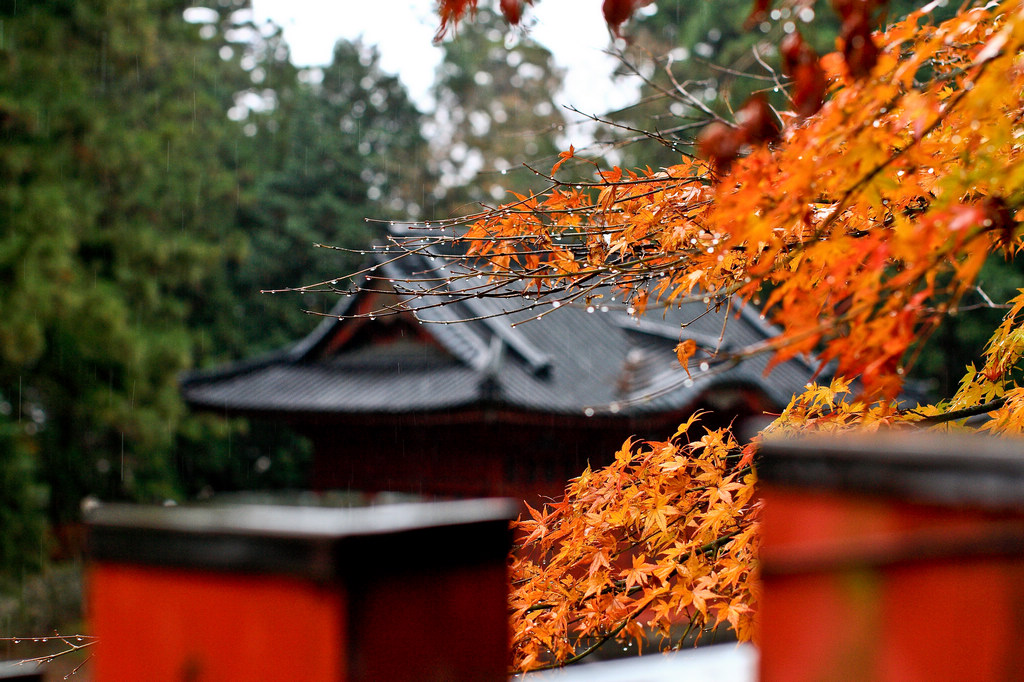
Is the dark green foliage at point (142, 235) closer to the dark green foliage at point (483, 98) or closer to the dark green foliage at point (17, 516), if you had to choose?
the dark green foliage at point (17, 516)

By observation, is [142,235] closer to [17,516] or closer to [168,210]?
[168,210]

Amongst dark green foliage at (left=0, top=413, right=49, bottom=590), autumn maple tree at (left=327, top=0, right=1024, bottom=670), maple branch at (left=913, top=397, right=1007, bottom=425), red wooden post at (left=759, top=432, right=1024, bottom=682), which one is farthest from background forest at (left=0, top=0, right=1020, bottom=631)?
red wooden post at (left=759, top=432, right=1024, bottom=682)

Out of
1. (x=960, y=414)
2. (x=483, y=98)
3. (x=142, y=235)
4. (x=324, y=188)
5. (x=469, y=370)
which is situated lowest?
Result: (x=960, y=414)

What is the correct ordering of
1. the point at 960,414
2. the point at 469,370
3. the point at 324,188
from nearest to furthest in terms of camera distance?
the point at 960,414 < the point at 469,370 < the point at 324,188

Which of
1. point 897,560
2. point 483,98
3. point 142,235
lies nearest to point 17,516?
point 142,235

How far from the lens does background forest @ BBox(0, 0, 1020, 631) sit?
11305 millimetres

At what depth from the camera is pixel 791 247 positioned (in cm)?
207

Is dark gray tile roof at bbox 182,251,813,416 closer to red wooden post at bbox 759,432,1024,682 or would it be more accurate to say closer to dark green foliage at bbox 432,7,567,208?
red wooden post at bbox 759,432,1024,682

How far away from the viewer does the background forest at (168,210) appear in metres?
11.3

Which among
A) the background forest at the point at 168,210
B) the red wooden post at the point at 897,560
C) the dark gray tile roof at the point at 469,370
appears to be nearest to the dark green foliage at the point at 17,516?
the background forest at the point at 168,210

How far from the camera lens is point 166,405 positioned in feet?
45.8

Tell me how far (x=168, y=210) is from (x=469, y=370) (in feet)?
24.1

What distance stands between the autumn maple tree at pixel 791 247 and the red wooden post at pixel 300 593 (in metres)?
0.64

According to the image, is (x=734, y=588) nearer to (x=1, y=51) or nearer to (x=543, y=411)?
(x=543, y=411)
